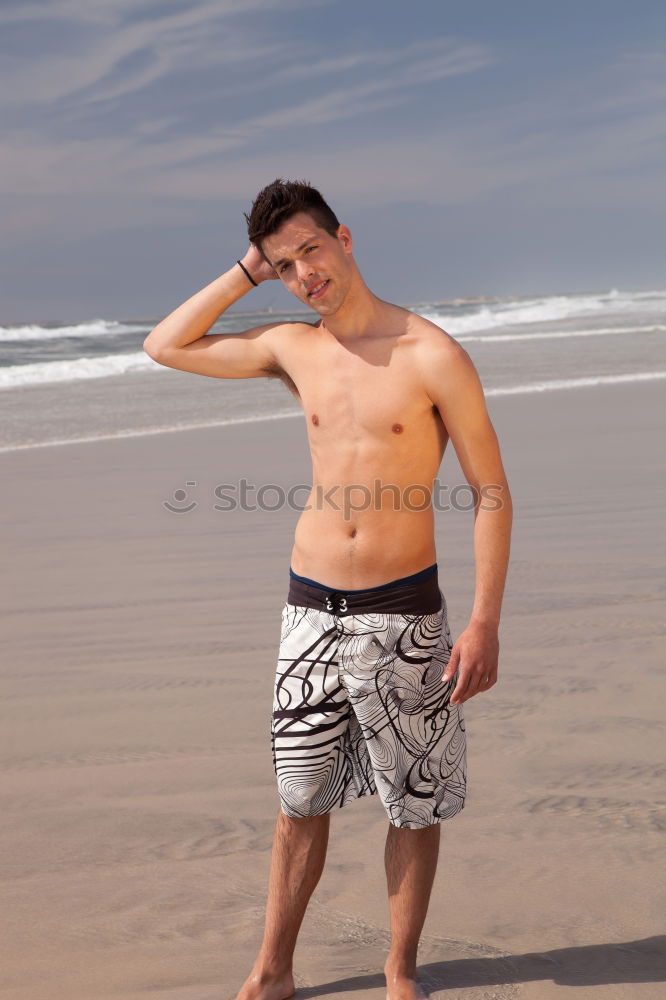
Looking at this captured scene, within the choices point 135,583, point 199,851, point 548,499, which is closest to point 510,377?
point 548,499

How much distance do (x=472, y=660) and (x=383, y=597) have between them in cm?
25

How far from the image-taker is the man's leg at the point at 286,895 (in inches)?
100

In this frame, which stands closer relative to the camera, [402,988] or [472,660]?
[472,660]

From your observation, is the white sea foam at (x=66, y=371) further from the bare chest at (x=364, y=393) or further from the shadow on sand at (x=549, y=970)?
the shadow on sand at (x=549, y=970)

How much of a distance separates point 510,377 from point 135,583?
10518 millimetres

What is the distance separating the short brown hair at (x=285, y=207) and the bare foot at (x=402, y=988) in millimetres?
1790

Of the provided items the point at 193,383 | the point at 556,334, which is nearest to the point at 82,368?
the point at 193,383

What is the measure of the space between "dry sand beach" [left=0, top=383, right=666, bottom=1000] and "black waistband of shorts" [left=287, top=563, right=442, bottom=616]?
3.16 feet

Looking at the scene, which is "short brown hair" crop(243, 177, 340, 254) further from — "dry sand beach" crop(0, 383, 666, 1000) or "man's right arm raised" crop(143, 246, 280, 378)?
"dry sand beach" crop(0, 383, 666, 1000)

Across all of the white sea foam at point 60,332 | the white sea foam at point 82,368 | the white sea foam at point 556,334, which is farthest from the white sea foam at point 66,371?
the white sea foam at point 60,332

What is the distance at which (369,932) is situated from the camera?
284cm

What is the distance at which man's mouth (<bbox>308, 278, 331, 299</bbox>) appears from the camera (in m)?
2.50

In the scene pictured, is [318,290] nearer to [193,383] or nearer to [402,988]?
[402,988]

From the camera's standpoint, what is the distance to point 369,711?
7.99 ft
